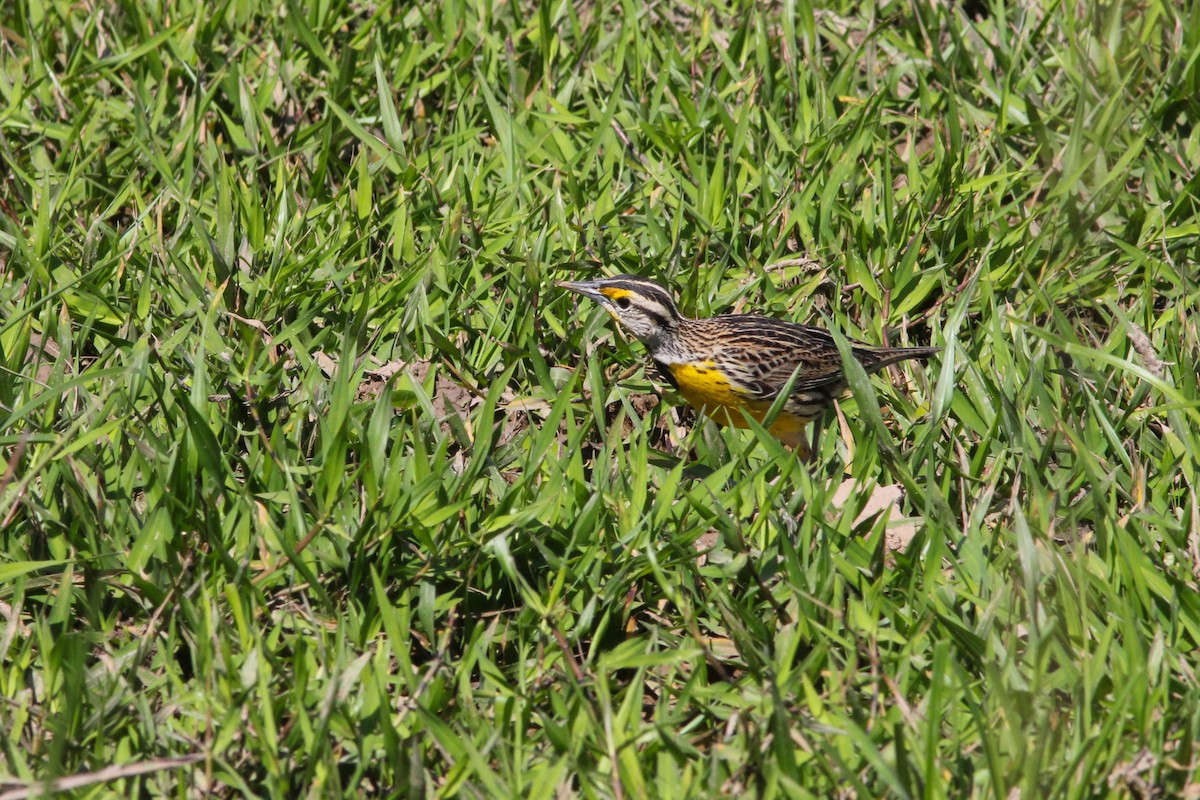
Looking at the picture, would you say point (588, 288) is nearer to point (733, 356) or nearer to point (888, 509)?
point (733, 356)

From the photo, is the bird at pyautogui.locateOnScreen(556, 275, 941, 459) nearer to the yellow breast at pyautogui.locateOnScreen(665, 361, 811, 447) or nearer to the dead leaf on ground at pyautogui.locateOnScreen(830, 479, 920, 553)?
the yellow breast at pyautogui.locateOnScreen(665, 361, 811, 447)

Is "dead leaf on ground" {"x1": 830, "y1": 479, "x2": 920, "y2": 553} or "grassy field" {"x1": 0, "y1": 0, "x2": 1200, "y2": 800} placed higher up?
"grassy field" {"x1": 0, "y1": 0, "x2": 1200, "y2": 800}

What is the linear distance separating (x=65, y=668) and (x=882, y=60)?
487cm

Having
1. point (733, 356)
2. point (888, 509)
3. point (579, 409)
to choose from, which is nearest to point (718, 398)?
point (733, 356)

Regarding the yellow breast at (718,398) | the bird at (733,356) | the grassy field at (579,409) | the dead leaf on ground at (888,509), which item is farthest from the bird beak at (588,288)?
the dead leaf on ground at (888,509)

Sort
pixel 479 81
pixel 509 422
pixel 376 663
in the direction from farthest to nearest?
pixel 479 81
pixel 509 422
pixel 376 663

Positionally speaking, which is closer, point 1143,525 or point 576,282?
point 1143,525

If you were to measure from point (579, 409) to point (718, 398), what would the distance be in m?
0.56

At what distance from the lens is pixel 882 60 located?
7082 millimetres

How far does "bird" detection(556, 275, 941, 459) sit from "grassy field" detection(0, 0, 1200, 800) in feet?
0.50

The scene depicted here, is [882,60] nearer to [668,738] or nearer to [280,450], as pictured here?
[280,450]

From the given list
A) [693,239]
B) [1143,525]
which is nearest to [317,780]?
[1143,525]

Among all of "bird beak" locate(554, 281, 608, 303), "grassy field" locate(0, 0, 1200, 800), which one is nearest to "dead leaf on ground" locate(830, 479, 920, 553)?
"grassy field" locate(0, 0, 1200, 800)

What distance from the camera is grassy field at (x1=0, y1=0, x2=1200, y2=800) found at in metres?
3.62
